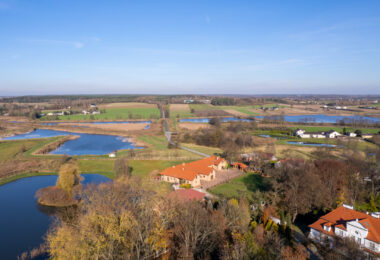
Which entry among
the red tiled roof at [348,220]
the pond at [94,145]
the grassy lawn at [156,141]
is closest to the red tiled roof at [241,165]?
the red tiled roof at [348,220]

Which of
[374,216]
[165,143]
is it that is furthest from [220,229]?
[165,143]

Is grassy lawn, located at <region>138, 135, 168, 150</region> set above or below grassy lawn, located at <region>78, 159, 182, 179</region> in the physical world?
above

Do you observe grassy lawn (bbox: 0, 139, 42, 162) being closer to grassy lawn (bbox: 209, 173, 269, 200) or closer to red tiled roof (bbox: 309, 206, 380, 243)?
grassy lawn (bbox: 209, 173, 269, 200)

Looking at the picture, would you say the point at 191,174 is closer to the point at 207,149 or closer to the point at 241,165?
the point at 241,165

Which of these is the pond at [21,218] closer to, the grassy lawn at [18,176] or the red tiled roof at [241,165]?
the grassy lawn at [18,176]

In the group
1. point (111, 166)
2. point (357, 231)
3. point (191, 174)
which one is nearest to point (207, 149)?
point (111, 166)

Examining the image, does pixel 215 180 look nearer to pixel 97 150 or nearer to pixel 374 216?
pixel 374 216

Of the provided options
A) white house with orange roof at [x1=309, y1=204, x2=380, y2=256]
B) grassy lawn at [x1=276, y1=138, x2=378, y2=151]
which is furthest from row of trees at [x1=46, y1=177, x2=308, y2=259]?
grassy lawn at [x1=276, y1=138, x2=378, y2=151]

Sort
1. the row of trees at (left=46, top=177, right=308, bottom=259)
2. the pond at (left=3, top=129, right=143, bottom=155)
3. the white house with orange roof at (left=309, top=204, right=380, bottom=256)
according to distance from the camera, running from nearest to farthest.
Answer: the row of trees at (left=46, top=177, right=308, bottom=259) < the white house with orange roof at (left=309, top=204, right=380, bottom=256) < the pond at (left=3, top=129, right=143, bottom=155)
